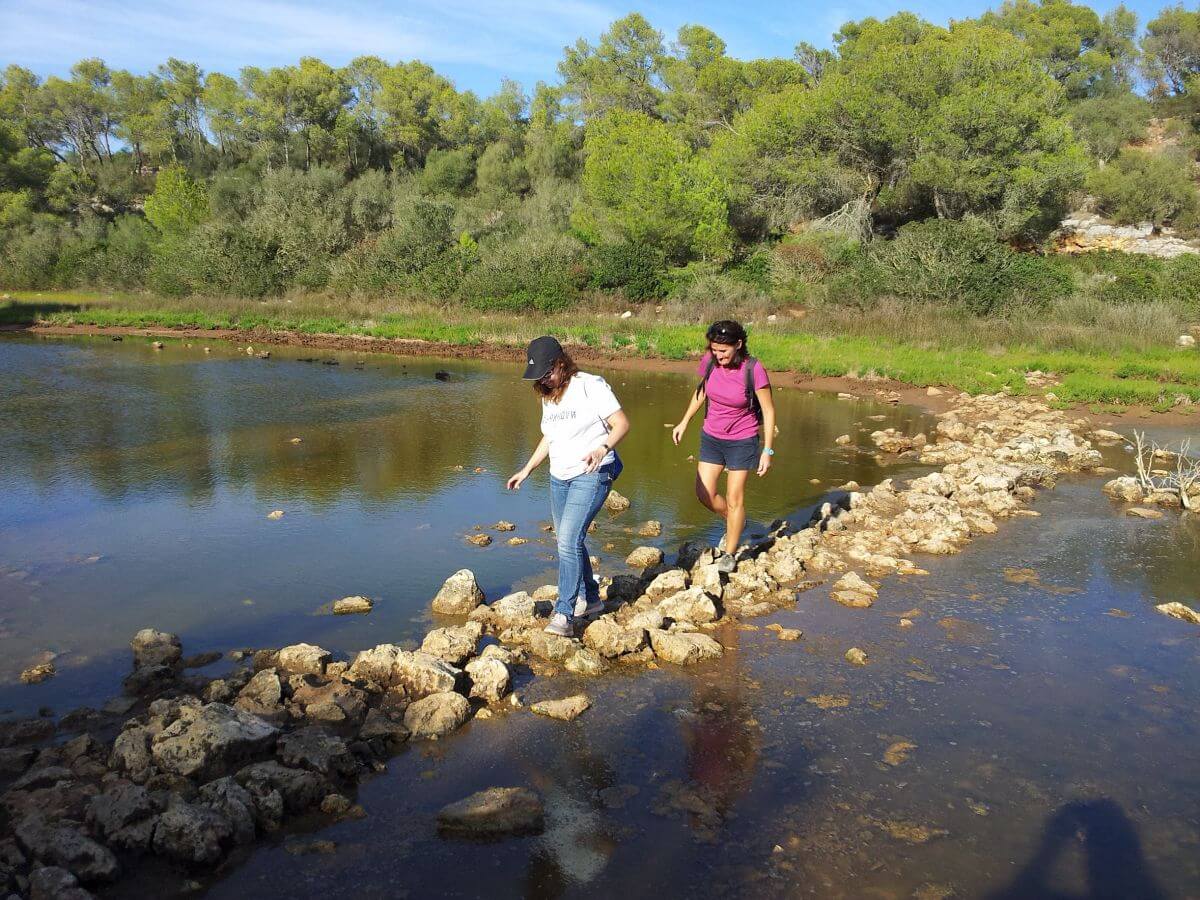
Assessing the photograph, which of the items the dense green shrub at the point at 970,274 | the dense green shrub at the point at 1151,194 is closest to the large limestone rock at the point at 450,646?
the dense green shrub at the point at 970,274

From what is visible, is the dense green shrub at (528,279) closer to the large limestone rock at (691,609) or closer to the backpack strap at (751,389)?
the backpack strap at (751,389)

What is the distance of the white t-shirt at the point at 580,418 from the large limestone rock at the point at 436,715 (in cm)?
159

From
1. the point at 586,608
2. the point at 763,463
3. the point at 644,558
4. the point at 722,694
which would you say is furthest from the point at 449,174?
the point at 722,694

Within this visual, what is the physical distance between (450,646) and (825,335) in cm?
2002

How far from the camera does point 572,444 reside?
5.57 metres

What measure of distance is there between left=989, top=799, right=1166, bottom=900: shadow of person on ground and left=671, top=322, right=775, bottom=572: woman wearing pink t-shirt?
3.08 metres

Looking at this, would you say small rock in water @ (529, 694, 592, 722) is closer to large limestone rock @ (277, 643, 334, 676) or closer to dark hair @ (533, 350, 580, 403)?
large limestone rock @ (277, 643, 334, 676)

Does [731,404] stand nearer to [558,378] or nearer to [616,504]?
[558,378]

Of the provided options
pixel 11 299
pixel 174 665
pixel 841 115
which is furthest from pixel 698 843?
pixel 11 299

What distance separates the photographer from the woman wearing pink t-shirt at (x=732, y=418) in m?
6.59

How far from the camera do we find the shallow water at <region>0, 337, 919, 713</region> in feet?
21.1

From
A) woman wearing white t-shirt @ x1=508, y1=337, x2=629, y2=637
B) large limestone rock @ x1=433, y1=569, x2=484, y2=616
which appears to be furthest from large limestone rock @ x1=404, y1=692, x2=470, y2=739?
large limestone rock @ x1=433, y1=569, x2=484, y2=616

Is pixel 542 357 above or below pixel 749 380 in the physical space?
above

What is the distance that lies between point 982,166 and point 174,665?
110 ft
